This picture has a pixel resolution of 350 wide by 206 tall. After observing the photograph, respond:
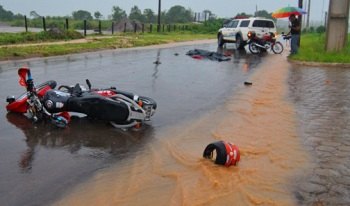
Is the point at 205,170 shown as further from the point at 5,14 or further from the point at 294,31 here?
the point at 5,14

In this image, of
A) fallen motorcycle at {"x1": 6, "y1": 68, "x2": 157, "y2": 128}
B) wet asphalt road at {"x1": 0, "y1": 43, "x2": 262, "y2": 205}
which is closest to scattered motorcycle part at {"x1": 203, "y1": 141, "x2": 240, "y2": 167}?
wet asphalt road at {"x1": 0, "y1": 43, "x2": 262, "y2": 205}

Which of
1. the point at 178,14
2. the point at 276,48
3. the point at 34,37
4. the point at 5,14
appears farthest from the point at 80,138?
the point at 178,14

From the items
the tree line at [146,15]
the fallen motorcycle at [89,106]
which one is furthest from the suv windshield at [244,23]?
the tree line at [146,15]

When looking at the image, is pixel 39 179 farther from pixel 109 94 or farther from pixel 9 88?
pixel 9 88

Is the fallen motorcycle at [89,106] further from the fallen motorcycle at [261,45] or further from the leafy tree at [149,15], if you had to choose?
the leafy tree at [149,15]

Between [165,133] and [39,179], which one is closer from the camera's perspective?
[39,179]

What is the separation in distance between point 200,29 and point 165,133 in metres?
52.6

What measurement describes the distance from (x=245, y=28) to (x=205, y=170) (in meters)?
20.8

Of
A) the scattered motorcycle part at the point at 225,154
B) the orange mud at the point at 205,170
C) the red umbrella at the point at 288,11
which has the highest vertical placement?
the red umbrella at the point at 288,11

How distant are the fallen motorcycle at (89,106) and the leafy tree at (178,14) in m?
78.4

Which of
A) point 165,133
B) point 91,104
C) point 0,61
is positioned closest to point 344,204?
point 165,133

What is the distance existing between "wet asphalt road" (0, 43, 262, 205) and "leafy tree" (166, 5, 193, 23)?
7355 cm

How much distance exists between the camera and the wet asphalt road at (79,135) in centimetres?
468

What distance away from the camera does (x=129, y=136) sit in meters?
6.36
